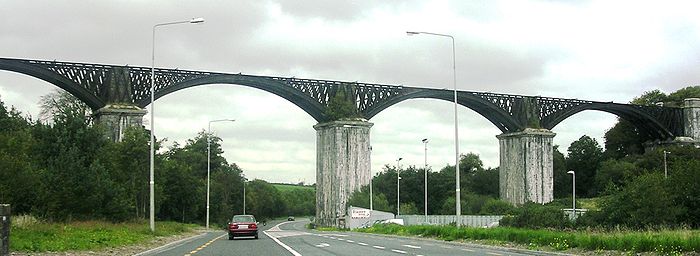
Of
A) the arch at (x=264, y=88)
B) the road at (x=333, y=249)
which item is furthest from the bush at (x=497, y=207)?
the road at (x=333, y=249)

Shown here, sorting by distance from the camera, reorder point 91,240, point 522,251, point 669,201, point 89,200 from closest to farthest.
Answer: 1. point 522,251
2. point 91,240
3. point 669,201
4. point 89,200

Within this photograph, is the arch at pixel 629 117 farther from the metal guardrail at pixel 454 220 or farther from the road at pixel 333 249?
→ the road at pixel 333 249

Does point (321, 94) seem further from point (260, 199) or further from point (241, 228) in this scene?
point (260, 199)

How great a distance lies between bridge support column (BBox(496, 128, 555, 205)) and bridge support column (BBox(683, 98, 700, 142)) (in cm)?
2722

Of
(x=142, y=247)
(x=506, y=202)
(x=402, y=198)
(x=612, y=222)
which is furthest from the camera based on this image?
(x=402, y=198)

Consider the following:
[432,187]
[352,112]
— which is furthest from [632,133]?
[352,112]

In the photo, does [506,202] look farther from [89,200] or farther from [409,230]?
[89,200]

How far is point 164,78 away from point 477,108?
134 feet

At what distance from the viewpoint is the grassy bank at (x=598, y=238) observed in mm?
22016

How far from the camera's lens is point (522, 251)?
2720cm

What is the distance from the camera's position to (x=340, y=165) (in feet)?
282

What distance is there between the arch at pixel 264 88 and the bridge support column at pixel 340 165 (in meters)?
2.38

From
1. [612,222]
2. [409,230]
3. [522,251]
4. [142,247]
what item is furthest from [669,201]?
[142,247]

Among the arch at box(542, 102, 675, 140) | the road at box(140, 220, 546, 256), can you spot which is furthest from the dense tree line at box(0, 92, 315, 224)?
the arch at box(542, 102, 675, 140)
